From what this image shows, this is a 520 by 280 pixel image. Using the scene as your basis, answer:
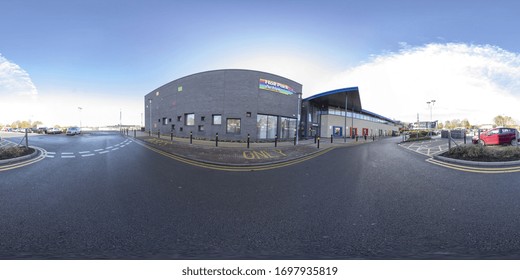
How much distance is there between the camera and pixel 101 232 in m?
3.02

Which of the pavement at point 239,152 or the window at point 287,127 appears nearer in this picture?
the pavement at point 239,152

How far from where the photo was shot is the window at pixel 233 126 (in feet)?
73.3

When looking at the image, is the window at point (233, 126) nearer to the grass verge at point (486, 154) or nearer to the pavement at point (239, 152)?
the pavement at point (239, 152)

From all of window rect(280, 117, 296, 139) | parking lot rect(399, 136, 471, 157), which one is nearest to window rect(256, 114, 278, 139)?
window rect(280, 117, 296, 139)

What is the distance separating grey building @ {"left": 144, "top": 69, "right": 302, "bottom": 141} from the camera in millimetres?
22266

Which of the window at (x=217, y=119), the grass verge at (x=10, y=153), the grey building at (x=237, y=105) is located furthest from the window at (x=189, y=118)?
the grass verge at (x=10, y=153)

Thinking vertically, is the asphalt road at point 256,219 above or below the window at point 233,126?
below

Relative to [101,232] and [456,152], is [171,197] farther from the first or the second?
[456,152]

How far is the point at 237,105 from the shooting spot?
22297 millimetres

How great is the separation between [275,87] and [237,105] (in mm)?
5317

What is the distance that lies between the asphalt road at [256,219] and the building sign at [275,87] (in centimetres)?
1890

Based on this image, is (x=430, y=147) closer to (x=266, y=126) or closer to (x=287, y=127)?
(x=287, y=127)

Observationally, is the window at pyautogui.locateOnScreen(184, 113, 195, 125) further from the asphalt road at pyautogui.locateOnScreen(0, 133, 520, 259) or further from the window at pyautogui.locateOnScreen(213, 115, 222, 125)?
the asphalt road at pyautogui.locateOnScreen(0, 133, 520, 259)

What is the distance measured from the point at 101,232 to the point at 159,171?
4.01 m
